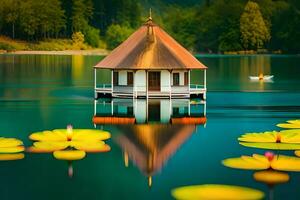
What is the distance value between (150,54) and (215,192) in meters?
37.4

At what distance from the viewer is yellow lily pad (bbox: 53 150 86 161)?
103ft

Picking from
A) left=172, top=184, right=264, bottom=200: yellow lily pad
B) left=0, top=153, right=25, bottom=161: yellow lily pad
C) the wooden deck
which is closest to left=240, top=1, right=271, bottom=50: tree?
the wooden deck

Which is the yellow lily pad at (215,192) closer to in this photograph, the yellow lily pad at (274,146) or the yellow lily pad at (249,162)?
the yellow lily pad at (249,162)

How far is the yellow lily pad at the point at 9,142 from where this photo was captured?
111ft

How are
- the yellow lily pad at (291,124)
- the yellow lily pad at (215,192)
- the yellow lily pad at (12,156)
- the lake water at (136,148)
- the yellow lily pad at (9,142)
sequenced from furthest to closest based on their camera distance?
1. the yellow lily pad at (291,124)
2. the yellow lily pad at (9,142)
3. the yellow lily pad at (12,156)
4. the lake water at (136,148)
5. the yellow lily pad at (215,192)

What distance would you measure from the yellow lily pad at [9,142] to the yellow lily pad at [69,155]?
270 centimetres

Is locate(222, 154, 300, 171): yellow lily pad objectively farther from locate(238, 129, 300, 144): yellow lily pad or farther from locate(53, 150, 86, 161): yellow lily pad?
locate(53, 150, 86, 161): yellow lily pad

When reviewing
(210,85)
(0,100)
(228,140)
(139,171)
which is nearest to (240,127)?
(228,140)

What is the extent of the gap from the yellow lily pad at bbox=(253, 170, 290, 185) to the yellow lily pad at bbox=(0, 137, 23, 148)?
11878mm

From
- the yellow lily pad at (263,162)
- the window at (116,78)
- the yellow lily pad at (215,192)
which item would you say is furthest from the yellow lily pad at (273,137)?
the window at (116,78)

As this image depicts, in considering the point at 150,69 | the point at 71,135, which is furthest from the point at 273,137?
the point at 150,69

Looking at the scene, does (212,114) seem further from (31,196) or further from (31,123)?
(31,196)

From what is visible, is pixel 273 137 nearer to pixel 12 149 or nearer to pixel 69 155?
pixel 69 155

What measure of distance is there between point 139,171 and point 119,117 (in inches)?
731
